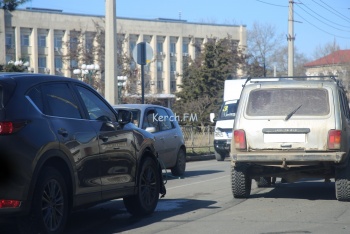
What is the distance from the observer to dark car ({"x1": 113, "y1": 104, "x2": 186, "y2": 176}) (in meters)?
15.0

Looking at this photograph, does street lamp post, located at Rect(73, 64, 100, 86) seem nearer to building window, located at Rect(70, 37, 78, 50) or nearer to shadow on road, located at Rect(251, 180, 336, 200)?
building window, located at Rect(70, 37, 78, 50)

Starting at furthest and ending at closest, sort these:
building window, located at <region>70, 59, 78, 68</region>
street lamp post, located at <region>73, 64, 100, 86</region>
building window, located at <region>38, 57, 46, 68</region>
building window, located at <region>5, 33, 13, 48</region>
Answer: building window, located at <region>38, 57, 46, 68</region> < building window, located at <region>5, 33, 13, 48</region> < building window, located at <region>70, 59, 78, 68</region> < street lamp post, located at <region>73, 64, 100, 86</region>

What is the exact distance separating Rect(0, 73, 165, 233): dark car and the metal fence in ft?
60.6

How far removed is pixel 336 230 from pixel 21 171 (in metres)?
4.04

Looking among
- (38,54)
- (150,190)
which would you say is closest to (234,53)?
(38,54)

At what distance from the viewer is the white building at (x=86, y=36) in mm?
63812

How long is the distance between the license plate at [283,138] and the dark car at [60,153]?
226 cm

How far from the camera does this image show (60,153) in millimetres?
7367

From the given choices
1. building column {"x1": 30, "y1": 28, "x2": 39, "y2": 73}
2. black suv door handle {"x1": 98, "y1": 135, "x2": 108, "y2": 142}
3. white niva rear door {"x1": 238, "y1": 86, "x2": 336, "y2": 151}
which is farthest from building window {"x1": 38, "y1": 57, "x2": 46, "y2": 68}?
black suv door handle {"x1": 98, "y1": 135, "x2": 108, "y2": 142}

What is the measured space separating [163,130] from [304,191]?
14.4 ft

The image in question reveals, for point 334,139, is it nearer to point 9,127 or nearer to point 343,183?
Answer: point 343,183

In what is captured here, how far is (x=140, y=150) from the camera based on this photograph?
30.8 feet

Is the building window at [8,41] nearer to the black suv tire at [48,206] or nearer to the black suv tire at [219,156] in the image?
the black suv tire at [219,156]

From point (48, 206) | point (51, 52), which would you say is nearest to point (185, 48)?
point (51, 52)
